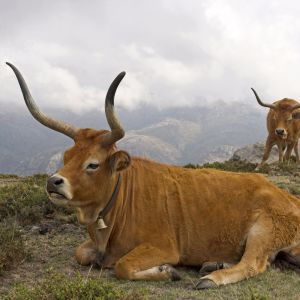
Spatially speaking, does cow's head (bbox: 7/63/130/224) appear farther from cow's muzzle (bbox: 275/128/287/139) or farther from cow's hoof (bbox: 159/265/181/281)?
cow's muzzle (bbox: 275/128/287/139)

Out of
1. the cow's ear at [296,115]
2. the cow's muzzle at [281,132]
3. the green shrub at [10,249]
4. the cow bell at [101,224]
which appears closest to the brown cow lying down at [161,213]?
the cow bell at [101,224]

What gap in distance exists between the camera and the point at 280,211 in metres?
7.74

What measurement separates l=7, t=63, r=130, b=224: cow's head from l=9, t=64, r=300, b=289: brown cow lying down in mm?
14

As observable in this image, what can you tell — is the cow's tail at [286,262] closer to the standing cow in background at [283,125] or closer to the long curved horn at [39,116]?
the long curved horn at [39,116]

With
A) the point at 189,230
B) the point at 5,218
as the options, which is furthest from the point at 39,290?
the point at 5,218

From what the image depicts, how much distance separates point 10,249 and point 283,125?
598 inches

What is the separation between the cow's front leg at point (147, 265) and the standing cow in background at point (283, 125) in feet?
43.7

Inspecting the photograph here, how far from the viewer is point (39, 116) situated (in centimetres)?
770

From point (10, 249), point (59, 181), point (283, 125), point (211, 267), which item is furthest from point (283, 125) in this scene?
point (59, 181)

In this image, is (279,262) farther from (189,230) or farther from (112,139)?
(112,139)

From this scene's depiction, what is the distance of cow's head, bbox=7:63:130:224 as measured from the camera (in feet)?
22.5

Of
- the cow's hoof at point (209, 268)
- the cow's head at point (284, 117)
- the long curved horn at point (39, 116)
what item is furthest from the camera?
the cow's head at point (284, 117)

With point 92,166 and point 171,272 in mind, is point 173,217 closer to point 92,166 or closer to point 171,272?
point 171,272

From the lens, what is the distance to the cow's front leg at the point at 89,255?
757 cm
